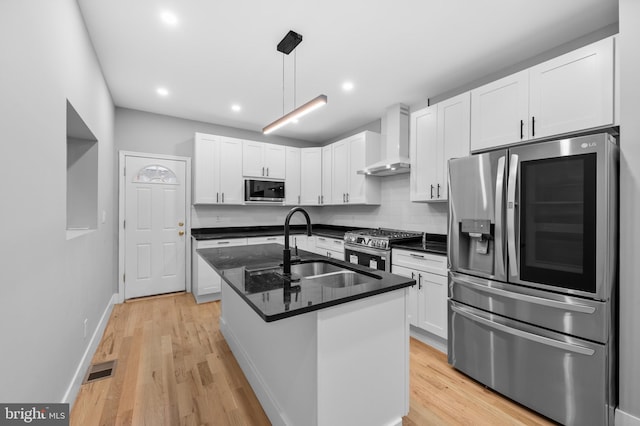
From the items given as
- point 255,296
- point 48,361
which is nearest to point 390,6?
point 255,296

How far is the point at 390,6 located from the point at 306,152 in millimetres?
3201

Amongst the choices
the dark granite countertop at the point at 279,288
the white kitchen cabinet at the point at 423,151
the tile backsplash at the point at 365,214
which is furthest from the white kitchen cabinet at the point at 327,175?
the dark granite countertop at the point at 279,288

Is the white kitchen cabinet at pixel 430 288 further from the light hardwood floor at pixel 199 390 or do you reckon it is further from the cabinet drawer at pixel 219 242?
the cabinet drawer at pixel 219 242

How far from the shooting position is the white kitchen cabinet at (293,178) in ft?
16.2

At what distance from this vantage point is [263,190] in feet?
15.1

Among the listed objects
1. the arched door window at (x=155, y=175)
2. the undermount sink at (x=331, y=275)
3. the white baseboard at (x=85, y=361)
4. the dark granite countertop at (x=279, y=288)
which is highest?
the arched door window at (x=155, y=175)

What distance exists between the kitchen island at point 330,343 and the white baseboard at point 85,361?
47.8 inches

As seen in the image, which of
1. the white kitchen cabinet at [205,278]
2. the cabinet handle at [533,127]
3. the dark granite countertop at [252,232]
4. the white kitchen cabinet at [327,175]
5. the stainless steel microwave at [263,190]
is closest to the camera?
the cabinet handle at [533,127]

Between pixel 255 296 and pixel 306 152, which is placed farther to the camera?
pixel 306 152

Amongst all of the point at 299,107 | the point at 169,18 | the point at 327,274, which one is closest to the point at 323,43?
the point at 299,107

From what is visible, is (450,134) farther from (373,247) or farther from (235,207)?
(235,207)

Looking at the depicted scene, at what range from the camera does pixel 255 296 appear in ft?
3.91

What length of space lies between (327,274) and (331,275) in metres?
0.05

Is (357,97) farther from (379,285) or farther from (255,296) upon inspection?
(255,296)
